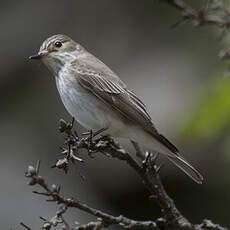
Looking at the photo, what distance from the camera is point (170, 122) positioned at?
9133 mm

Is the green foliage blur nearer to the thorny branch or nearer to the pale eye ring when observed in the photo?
the thorny branch

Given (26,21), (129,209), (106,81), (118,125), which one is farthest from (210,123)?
(26,21)

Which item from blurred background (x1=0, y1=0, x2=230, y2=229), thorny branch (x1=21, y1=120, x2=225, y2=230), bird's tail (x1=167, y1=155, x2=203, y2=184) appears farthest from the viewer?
blurred background (x1=0, y1=0, x2=230, y2=229)

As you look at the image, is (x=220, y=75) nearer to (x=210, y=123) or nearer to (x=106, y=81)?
(x=210, y=123)

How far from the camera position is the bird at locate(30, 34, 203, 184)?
16.0 feet

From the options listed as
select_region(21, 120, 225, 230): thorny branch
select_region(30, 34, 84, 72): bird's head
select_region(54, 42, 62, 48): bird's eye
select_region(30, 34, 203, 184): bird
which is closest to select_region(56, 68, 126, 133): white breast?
select_region(30, 34, 203, 184): bird

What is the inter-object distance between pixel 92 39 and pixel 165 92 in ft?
6.33

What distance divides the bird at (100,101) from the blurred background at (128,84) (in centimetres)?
182

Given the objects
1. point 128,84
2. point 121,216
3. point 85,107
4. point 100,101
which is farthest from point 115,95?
point 128,84

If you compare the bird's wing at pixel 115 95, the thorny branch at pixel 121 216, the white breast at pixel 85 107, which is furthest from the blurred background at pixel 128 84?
the thorny branch at pixel 121 216

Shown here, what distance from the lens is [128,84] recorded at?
10227mm

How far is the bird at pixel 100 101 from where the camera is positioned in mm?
4863

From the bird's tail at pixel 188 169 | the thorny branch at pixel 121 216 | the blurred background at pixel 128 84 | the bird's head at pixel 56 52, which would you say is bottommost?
the blurred background at pixel 128 84

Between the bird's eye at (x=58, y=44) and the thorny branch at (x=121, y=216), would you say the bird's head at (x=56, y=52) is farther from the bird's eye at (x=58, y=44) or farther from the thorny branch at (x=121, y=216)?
the thorny branch at (x=121, y=216)
